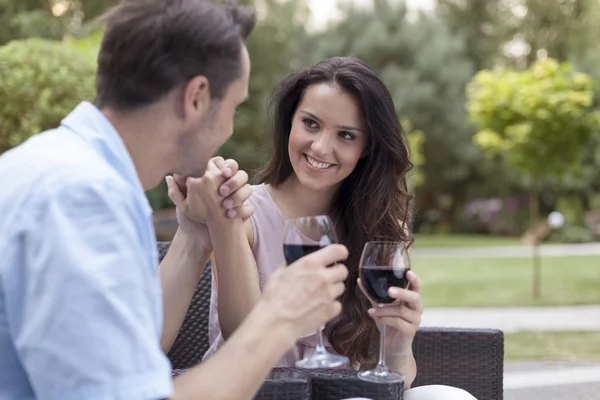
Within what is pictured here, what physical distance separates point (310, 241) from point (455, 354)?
4.20 ft

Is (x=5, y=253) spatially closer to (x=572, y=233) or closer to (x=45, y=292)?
(x=45, y=292)

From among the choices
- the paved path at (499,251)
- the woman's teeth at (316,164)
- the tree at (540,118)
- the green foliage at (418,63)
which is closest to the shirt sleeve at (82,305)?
the woman's teeth at (316,164)

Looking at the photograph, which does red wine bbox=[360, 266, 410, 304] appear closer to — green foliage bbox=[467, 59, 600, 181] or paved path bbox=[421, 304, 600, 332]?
paved path bbox=[421, 304, 600, 332]

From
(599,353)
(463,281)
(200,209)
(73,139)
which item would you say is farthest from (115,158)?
(463,281)

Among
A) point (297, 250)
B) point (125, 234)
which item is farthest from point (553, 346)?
point (125, 234)

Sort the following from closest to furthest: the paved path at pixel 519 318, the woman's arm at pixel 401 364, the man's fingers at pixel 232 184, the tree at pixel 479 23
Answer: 1. the man's fingers at pixel 232 184
2. the woman's arm at pixel 401 364
3. the paved path at pixel 519 318
4. the tree at pixel 479 23

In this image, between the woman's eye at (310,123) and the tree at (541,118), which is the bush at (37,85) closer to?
the tree at (541,118)

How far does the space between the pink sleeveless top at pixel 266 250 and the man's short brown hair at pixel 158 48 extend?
1.11 m

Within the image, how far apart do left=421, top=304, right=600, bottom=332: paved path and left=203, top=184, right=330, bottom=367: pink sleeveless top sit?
5953 millimetres

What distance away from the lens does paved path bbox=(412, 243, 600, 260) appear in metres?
19.7

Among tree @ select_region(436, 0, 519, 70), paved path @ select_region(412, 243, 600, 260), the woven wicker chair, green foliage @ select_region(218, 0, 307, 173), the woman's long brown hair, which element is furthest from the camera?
tree @ select_region(436, 0, 519, 70)

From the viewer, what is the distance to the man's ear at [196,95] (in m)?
1.37

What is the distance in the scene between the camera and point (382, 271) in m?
1.77

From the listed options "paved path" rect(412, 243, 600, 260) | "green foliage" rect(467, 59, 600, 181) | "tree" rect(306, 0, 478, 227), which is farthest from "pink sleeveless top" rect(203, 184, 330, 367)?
"tree" rect(306, 0, 478, 227)
